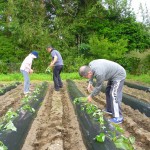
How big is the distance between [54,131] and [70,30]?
19.1m

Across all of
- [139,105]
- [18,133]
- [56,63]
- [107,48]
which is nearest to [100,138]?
[18,133]

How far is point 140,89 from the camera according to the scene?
12.9 metres

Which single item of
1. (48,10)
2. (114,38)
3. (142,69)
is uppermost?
(48,10)

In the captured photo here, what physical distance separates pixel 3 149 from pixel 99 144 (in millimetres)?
1217

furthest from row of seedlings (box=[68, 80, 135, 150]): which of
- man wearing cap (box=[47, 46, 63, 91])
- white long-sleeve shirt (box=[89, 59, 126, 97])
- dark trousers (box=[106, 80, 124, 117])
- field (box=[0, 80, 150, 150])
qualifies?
man wearing cap (box=[47, 46, 63, 91])

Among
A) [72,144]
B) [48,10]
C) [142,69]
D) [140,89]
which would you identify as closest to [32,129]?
[72,144]

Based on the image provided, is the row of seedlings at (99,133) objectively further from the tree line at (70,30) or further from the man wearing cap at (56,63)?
the tree line at (70,30)

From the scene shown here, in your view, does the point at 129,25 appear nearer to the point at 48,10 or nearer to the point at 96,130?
the point at 48,10

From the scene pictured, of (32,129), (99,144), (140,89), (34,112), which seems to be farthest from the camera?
(140,89)

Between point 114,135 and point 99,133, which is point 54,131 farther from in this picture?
point 114,135

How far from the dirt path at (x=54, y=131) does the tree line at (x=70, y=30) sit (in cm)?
1439

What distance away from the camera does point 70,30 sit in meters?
24.3

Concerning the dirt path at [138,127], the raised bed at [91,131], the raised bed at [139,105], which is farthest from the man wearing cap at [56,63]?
the raised bed at [91,131]

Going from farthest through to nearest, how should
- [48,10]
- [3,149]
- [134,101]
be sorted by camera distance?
[48,10]
[134,101]
[3,149]
